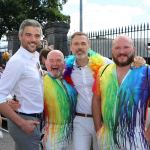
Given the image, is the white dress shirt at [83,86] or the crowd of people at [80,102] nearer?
the crowd of people at [80,102]

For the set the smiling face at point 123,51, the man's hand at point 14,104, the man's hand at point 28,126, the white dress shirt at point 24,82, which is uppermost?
the smiling face at point 123,51

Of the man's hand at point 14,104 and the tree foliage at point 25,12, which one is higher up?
the tree foliage at point 25,12

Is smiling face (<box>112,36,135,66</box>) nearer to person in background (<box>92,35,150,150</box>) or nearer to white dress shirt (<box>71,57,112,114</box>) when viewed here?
person in background (<box>92,35,150,150</box>)

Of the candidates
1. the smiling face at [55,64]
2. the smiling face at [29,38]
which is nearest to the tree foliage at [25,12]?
the smiling face at [55,64]

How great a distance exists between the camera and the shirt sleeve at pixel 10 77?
3.53 meters

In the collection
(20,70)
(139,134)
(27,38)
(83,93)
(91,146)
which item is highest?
(27,38)

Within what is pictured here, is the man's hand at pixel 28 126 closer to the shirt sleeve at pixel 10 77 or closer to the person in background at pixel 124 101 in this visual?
the shirt sleeve at pixel 10 77

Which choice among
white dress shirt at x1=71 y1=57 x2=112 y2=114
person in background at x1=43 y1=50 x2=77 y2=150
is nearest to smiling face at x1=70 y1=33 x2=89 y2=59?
white dress shirt at x1=71 y1=57 x2=112 y2=114

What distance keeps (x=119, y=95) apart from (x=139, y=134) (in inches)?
15.2

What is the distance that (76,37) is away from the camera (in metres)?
4.33

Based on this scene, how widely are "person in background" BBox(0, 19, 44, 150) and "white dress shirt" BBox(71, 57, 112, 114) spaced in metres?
0.53

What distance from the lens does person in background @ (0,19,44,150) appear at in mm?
3525

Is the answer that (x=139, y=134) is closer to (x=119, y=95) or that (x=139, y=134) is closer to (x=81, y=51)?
(x=119, y=95)

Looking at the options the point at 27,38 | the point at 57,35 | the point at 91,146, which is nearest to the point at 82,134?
the point at 91,146
